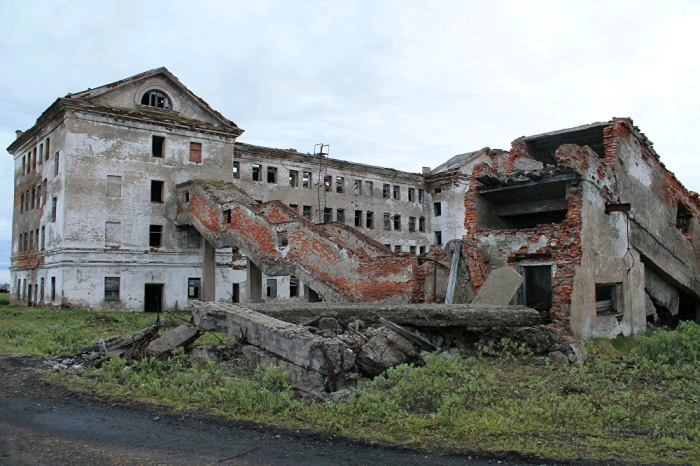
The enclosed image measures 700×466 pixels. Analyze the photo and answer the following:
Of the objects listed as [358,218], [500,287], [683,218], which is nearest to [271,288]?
[358,218]

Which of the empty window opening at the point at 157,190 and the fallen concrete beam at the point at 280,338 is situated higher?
the empty window opening at the point at 157,190

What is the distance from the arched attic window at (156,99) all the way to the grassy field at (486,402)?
21.9 meters

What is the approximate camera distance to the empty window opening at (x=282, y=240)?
20067 millimetres

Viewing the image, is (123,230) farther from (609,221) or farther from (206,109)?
(609,221)

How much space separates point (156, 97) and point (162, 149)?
2.80 meters

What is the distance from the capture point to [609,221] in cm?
1538

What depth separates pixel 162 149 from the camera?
2972 centimetres

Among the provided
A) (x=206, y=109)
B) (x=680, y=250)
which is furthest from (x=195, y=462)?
(x=206, y=109)

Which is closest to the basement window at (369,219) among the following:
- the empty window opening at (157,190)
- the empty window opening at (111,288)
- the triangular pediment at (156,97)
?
the triangular pediment at (156,97)

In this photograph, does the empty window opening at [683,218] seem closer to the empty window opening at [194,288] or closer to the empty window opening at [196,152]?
the empty window opening at [194,288]

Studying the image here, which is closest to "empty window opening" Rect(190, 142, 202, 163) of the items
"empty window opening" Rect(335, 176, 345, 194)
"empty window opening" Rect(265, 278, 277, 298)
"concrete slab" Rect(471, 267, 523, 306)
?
"empty window opening" Rect(265, 278, 277, 298)

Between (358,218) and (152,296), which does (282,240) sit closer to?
(152,296)

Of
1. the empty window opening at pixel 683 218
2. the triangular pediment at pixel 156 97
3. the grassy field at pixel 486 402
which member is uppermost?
the triangular pediment at pixel 156 97

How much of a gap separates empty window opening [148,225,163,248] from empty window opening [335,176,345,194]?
1683 centimetres
